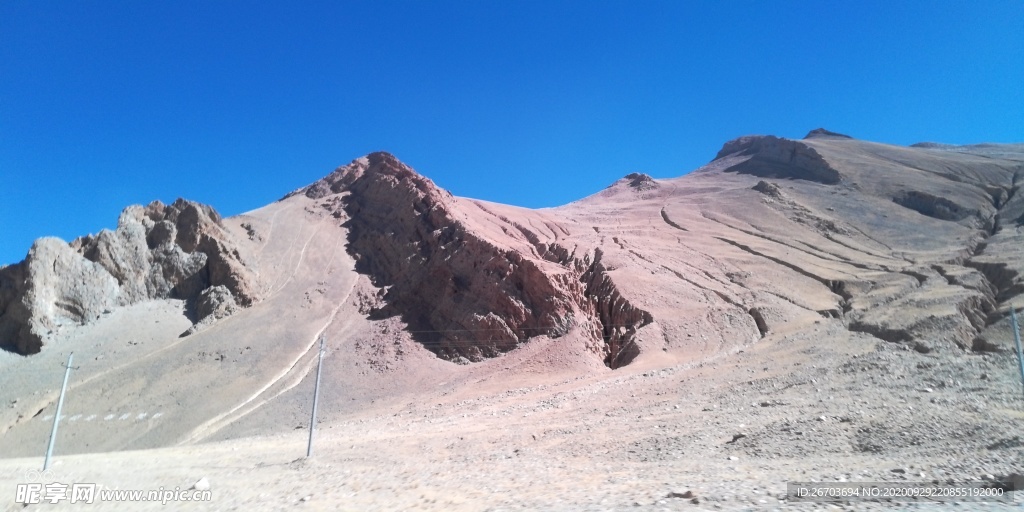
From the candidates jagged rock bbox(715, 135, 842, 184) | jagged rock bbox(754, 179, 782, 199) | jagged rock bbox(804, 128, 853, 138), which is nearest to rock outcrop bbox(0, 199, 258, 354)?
jagged rock bbox(754, 179, 782, 199)

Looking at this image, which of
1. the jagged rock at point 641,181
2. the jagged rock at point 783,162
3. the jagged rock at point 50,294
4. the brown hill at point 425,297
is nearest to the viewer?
the brown hill at point 425,297

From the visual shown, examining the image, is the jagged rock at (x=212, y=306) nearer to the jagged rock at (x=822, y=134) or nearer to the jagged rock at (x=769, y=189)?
the jagged rock at (x=769, y=189)

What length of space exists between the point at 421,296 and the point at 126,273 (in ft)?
72.5

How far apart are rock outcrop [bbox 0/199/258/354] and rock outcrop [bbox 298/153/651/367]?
10847 millimetres

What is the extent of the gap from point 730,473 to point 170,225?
49.0 m

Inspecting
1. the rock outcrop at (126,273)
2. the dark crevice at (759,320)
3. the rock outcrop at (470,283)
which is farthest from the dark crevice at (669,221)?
the rock outcrop at (126,273)

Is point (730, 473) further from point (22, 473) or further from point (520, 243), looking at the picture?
point (520, 243)

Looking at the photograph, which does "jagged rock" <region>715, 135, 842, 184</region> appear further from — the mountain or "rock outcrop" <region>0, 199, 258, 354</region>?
"rock outcrop" <region>0, 199, 258, 354</region>

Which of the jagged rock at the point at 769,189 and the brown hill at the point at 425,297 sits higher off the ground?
the jagged rock at the point at 769,189

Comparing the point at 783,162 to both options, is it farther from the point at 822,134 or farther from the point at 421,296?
the point at 421,296

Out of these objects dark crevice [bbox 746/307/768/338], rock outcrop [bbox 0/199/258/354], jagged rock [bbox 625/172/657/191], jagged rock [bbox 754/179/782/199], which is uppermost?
jagged rock [bbox 625/172/657/191]

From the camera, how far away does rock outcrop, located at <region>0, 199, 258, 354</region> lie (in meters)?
42.7

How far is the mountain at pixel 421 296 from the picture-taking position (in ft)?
116

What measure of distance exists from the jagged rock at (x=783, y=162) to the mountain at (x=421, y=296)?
51.2ft
